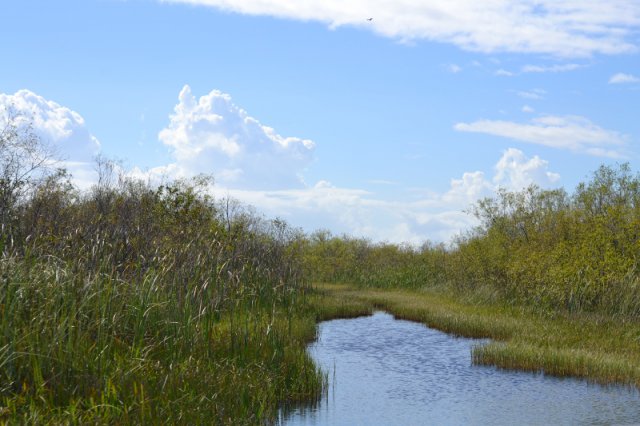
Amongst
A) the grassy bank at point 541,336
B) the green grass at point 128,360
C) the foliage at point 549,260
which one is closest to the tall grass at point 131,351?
the green grass at point 128,360

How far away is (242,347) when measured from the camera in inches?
517

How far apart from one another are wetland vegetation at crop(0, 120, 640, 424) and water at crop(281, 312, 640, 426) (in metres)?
0.73

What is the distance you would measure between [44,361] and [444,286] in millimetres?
31767

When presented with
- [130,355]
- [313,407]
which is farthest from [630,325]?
[130,355]

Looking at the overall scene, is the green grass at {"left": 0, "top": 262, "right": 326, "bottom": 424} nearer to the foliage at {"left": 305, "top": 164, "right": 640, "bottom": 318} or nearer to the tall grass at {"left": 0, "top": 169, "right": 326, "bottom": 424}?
the tall grass at {"left": 0, "top": 169, "right": 326, "bottom": 424}

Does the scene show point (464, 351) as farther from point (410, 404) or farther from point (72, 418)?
point (72, 418)

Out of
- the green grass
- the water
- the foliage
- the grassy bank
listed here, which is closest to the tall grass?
the green grass

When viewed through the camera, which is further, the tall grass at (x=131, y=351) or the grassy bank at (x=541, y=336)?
the grassy bank at (x=541, y=336)

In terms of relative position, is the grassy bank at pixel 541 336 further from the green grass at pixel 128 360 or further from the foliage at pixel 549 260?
the green grass at pixel 128 360

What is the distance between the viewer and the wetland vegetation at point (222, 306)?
356 inches

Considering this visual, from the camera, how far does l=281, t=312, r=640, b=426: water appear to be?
1272 cm

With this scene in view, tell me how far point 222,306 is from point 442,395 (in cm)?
535

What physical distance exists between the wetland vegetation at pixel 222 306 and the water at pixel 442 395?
0.73 m

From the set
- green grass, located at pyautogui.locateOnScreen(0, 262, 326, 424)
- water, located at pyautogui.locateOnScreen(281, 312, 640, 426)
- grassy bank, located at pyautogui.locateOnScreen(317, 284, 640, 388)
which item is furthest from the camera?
grassy bank, located at pyautogui.locateOnScreen(317, 284, 640, 388)
